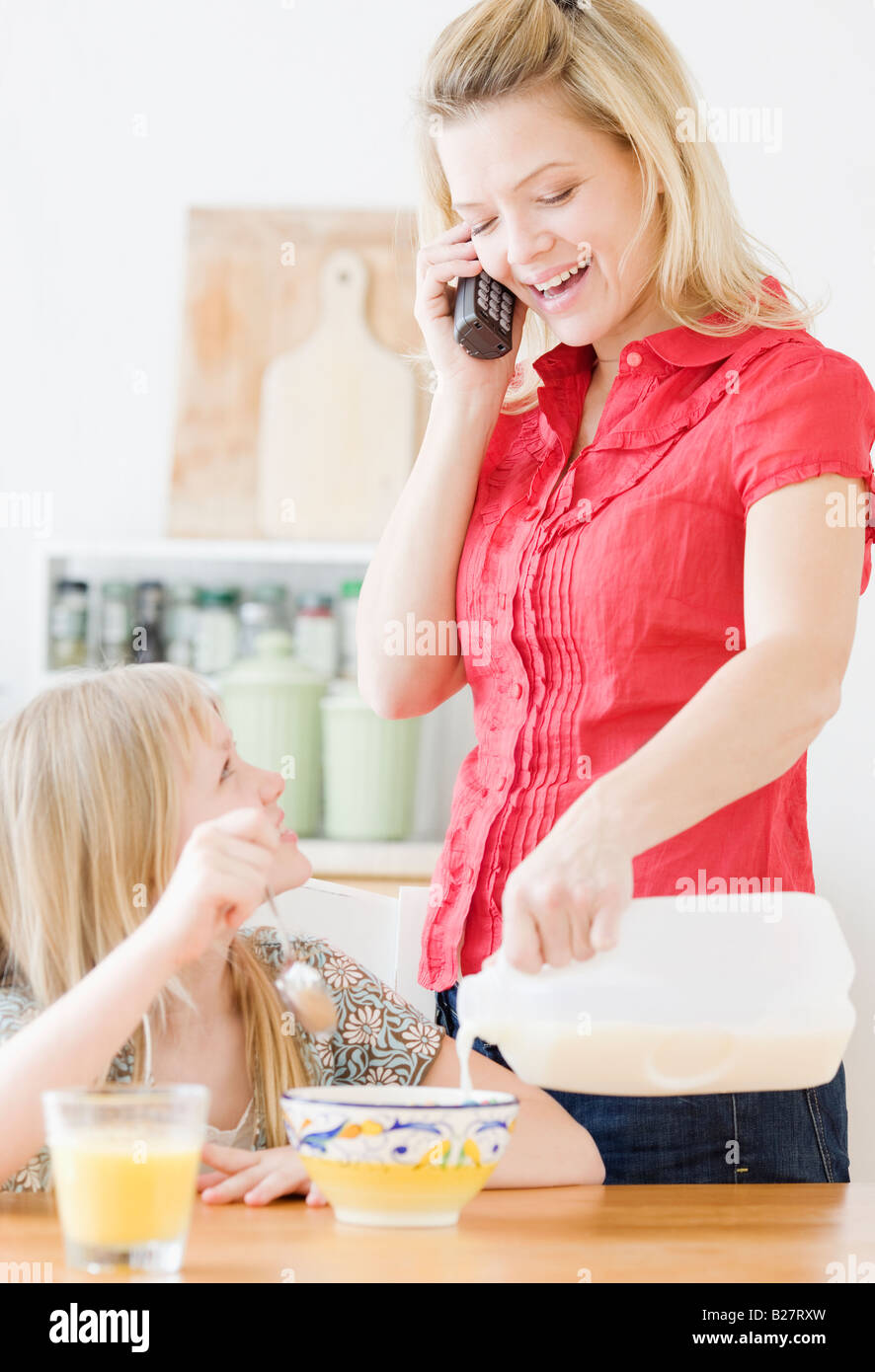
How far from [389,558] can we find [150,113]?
1668mm

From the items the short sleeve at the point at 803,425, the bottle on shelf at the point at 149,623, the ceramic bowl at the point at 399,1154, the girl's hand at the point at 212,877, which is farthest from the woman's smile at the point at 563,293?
the bottle on shelf at the point at 149,623

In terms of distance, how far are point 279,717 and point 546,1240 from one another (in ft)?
5.14

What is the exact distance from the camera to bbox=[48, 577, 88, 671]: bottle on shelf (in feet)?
7.91

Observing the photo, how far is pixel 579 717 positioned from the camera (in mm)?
1123

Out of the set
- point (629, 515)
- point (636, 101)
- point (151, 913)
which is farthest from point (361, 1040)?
point (636, 101)

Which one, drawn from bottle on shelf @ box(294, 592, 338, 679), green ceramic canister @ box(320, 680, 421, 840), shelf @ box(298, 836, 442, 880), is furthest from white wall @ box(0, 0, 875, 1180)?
shelf @ box(298, 836, 442, 880)

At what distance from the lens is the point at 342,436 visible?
8.08 feet

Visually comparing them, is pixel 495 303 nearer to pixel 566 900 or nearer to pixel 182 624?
pixel 566 900

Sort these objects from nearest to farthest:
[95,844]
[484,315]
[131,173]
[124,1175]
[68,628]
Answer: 1. [124,1175]
2. [95,844]
3. [484,315]
4. [68,628]
5. [131,173]

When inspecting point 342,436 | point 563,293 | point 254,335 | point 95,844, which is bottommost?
point 95,844

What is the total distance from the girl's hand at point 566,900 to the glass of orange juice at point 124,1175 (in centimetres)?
19

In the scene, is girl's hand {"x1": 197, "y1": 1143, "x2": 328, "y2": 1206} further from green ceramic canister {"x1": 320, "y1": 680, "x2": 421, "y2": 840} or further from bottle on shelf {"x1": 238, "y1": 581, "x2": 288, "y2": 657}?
bottle on shelf {"x1": 238, "y1": 581, "x2": 288, "y2": 657}
